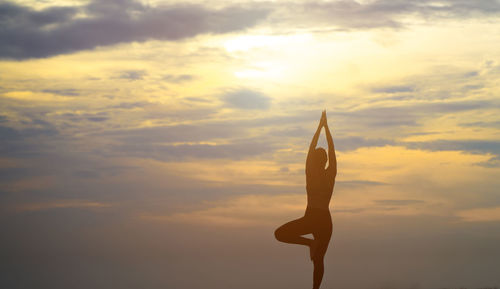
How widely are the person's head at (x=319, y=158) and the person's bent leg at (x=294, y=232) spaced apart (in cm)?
189

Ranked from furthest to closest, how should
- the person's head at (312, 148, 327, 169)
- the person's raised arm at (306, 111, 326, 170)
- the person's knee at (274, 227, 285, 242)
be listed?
the person's raised arm at (306, 111, 326, 170), the person's head at (312, 148, 327, 169), the person's knee at (274, 227, 285, 242)

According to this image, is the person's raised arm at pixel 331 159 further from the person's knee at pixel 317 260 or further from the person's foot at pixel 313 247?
the person's knee at pixel 317 260

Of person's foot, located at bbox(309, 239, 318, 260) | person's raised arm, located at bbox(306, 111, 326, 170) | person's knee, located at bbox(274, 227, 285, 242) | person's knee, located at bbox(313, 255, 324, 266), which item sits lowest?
person's knee, located at bbox(313, 255, 324, 266)

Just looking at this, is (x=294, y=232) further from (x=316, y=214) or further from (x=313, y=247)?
(x=316, y=214)

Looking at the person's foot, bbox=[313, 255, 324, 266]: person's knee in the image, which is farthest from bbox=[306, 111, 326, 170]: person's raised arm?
bbox=[313, 255, 324, 266]: person's knee

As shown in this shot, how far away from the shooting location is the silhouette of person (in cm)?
1994

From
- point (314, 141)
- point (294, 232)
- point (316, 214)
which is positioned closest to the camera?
point (294, 232)

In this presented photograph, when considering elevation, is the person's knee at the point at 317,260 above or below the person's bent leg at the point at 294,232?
below

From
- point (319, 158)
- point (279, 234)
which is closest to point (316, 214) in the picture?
point (279, 234)

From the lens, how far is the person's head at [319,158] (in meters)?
20.2

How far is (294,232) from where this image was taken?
19.9 meters

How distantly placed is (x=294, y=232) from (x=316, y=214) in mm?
953

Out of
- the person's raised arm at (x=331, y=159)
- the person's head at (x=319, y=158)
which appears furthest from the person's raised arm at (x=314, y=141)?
the person's raised arm at (x=331, y=159)

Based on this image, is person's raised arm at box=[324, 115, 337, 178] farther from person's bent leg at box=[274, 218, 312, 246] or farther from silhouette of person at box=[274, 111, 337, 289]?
person's bent leg at box=[274, 218, 312, 246]
